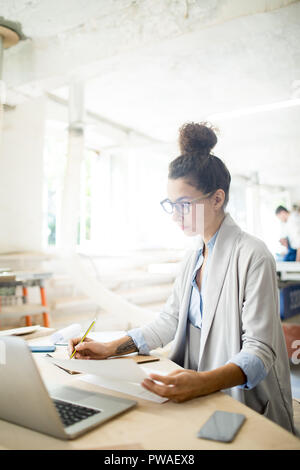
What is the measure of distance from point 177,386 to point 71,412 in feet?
0.76

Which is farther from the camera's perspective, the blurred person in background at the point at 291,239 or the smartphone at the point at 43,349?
the blurred person in background at the point at 291,239

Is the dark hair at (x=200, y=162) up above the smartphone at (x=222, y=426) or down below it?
above

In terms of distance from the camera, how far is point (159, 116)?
5.38 metres

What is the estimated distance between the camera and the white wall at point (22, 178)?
4.02m

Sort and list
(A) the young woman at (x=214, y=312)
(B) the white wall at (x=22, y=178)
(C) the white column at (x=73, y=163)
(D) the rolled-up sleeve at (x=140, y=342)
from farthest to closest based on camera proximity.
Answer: (C) the white column at (x=73, y=163) → (B) the white wall at (x=22, y=178) → (D) the rolled-up sleeve at (x=140, y=342) → (A) the young woman at (x=214, y=312)

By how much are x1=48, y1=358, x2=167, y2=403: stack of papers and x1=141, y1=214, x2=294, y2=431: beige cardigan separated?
1.04 ft

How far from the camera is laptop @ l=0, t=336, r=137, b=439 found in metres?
0.62

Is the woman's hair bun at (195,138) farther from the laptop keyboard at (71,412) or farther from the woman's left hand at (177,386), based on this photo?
the laptop keyboard at (71,412)

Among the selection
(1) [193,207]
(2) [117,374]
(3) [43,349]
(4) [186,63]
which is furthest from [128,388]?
(4) [186,63]

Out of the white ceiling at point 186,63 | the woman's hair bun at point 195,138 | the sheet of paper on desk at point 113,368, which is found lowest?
the sheet of paper on desk at point 113,368

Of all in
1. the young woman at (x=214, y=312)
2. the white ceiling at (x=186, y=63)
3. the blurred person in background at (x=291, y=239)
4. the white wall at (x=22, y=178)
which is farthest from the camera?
the blurred person in background at (x=291, y=239)

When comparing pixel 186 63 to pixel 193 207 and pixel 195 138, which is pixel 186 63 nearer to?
pixel 195 138

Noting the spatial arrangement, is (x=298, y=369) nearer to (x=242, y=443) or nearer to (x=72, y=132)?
(x=242, y=443)

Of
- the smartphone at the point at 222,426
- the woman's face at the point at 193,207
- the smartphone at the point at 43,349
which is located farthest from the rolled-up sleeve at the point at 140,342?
the smartphone at the point at 222,426
